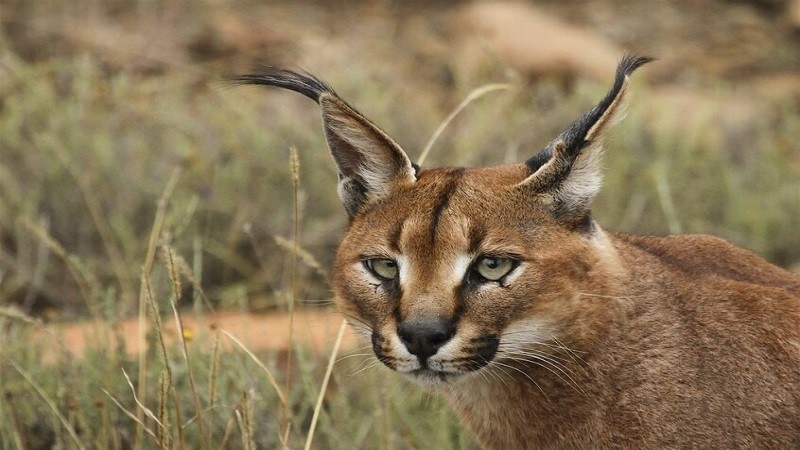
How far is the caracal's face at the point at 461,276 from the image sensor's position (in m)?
3.95

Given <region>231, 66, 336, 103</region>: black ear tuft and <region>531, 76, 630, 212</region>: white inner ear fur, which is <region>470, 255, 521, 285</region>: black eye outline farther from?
<region>231, 66, 336, 103</region>: black ear tuft

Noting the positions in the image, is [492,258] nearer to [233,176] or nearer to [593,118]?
[593,118]

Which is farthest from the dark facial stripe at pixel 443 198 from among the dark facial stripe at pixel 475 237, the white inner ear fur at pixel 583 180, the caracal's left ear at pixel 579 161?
the white inner ear fur at pixel 583 180

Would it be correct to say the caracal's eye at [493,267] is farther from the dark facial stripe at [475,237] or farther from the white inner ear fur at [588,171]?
the white inner ear fur at [588,171]

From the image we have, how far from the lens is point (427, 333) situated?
153 inches

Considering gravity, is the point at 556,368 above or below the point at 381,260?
below

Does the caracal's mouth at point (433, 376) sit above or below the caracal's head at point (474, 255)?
below

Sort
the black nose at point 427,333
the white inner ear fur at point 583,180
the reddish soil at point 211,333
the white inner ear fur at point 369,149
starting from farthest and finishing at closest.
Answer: the reddish soil at point 211,333 → the white inner ear fur at point 369,149 → the white inner ear fur at point 583,180 → the black nose at point 427,333

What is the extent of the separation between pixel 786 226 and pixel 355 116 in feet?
15.2

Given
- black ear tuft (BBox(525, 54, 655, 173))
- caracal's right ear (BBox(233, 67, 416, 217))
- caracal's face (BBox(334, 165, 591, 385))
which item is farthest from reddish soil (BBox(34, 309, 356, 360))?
black ear tuft (BBox(525, 54, 655, 173))

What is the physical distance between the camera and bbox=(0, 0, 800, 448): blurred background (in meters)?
5.34

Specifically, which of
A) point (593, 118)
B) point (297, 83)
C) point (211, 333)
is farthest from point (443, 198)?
point (211, 333)

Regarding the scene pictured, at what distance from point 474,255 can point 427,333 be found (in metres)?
0.33

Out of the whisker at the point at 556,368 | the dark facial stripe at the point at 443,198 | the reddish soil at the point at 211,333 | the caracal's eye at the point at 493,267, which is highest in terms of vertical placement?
the dark facial stripe at the point at 443,198
